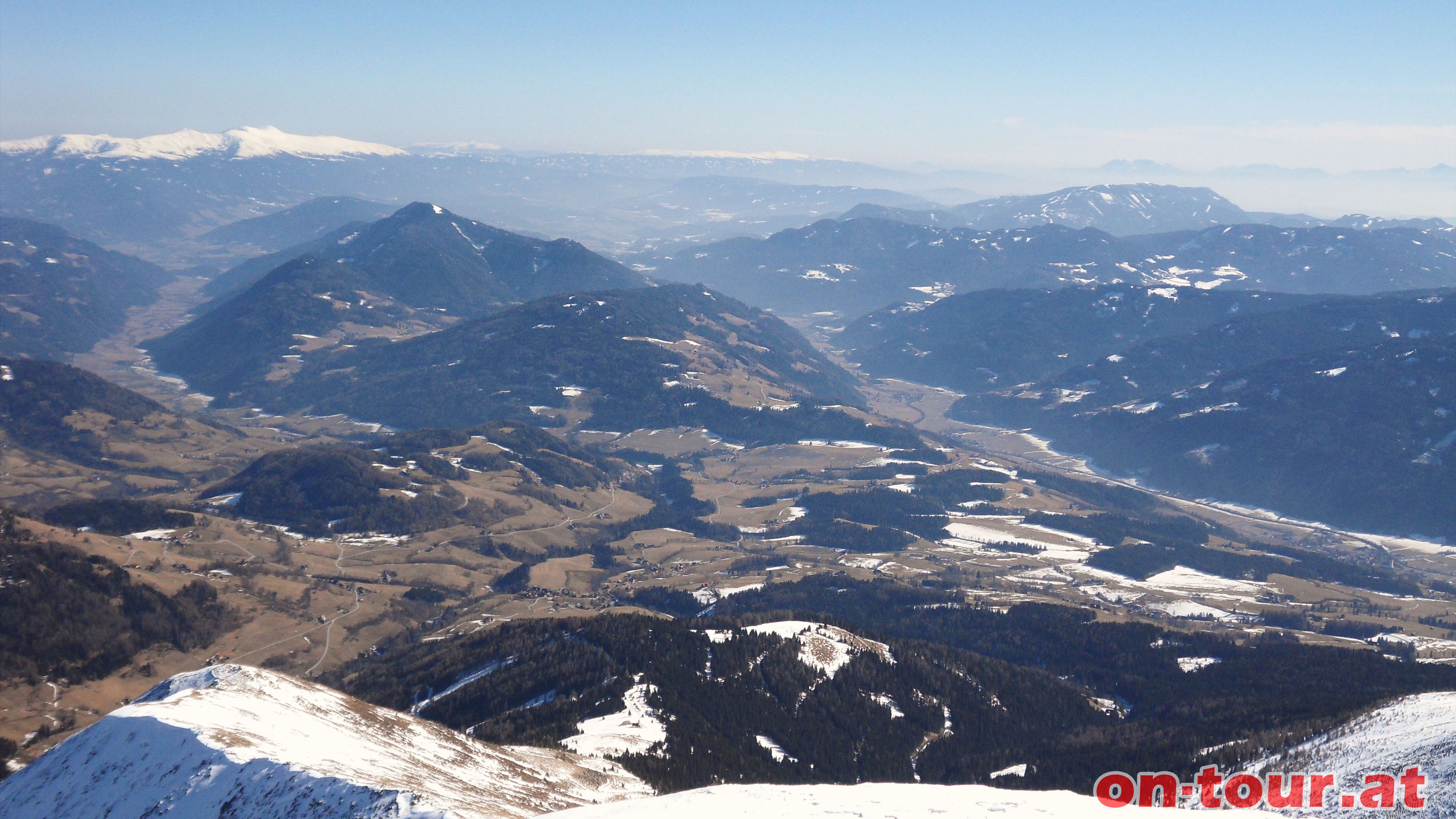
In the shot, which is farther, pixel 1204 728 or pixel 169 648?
pixel 169 648

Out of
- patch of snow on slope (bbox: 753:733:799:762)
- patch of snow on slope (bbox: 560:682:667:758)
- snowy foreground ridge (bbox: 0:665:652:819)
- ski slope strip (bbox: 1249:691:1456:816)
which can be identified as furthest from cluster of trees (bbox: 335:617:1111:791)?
ski slope strip (bbox: 1249:691:1456:816)

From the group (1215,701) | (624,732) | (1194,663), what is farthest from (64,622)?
(1194,663)

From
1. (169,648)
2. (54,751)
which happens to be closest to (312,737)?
(54,751)

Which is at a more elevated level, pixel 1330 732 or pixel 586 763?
pixel 1330 732

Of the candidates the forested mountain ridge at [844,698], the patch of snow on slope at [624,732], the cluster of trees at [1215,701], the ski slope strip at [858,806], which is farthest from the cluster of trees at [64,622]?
the cluster of trees at [1215,701]

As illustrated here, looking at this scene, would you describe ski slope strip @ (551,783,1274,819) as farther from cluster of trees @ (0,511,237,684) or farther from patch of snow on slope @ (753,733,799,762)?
cluster of trees @ (0,511,237,684)

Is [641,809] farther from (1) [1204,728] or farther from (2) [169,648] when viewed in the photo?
(2) [169,648]
